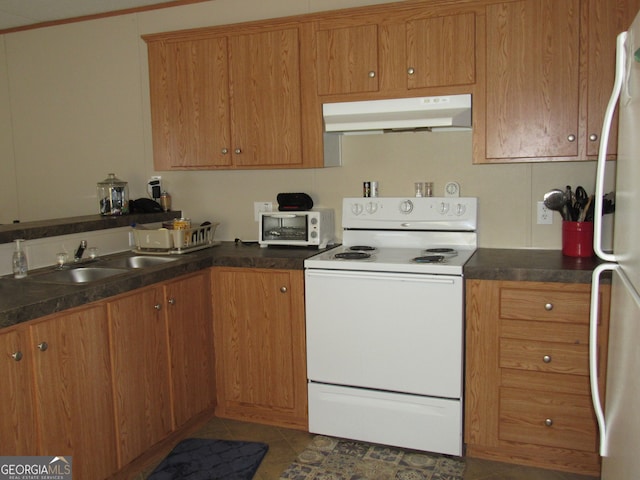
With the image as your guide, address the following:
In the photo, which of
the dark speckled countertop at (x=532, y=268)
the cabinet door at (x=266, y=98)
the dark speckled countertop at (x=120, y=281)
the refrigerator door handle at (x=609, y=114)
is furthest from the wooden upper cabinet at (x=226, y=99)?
the refrigerator door handle at (x=609, y=114)

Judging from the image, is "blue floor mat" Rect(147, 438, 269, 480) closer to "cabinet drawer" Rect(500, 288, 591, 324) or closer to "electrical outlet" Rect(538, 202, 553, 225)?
"cabinet drawer" Rect(500, 288, 591, 324)

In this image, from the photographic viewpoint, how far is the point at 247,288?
3.00m

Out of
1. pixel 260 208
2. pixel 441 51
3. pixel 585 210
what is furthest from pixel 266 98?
pixel 585 210

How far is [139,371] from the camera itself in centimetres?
255

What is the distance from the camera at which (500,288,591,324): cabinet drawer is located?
7.91 feet

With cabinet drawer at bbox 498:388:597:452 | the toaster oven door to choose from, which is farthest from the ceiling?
cabinet drawer at bbox 498:388:597:452

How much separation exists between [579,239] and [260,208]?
6.09ft

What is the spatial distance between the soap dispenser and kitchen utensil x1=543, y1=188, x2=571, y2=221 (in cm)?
258

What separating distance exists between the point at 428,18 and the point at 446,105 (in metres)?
0.44

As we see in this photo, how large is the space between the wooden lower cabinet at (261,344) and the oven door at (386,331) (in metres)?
0.10

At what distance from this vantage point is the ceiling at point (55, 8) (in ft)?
11.8

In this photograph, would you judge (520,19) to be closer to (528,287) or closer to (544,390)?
(528,287)

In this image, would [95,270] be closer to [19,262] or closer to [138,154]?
[19,262]

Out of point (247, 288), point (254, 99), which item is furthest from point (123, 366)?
point (254, 99)
